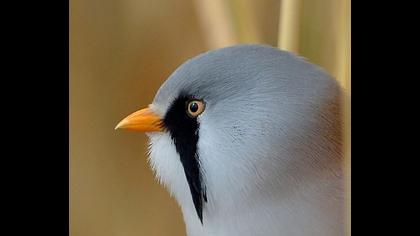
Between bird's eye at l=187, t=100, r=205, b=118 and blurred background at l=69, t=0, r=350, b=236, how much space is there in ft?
0.19

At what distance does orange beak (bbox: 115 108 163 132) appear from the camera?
Answer: 125 centimetres

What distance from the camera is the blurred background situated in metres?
1.24

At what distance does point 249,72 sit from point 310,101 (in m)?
0.09

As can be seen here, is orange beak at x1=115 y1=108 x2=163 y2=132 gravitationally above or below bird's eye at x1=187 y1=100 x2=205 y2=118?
below

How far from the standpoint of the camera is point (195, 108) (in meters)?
1.23

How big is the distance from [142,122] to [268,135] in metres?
0.18

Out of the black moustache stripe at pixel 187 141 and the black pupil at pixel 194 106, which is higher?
the black pupil at pixel 194 106

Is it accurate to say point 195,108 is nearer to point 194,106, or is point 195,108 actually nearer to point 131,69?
point 194,106

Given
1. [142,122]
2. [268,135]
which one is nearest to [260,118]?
[268,135]

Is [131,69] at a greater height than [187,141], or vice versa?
[131,69]

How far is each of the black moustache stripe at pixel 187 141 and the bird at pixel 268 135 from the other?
12 mm

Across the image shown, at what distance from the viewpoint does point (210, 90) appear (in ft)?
3.99

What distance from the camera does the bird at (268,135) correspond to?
120cm

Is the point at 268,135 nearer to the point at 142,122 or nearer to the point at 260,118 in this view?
the point at 260,118
